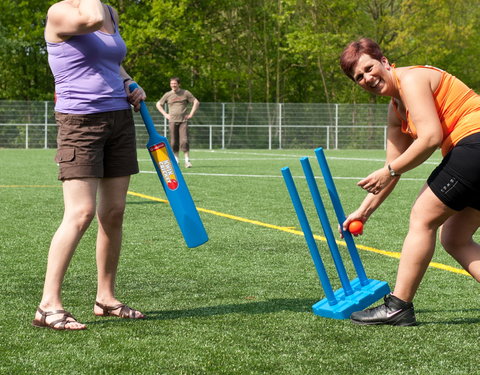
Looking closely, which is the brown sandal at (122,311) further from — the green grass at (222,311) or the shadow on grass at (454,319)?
the shadow on grass at (454,319)

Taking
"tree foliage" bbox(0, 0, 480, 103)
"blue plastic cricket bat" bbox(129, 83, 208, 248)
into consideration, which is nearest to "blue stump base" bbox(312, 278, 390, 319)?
"blue plastic cricket bat" bbox(129, 83, 208, 248)

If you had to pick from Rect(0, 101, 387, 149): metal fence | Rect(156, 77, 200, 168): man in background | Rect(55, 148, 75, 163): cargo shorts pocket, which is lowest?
Rect(0, 101, 387, 149): metal fence

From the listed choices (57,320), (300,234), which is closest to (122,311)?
(57,320)

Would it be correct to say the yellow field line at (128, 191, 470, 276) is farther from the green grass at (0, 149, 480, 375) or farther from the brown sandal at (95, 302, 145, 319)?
the brown sandal at (95, 302, 145, 319)

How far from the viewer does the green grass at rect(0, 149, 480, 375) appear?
12.2 feet

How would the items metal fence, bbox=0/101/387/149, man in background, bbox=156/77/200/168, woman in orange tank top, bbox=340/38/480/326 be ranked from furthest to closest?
metal fence, bbox=0/101/387/149 → man in background, bbox=156/77/200/168 → woman in orange tank top, bbox=340/38/480/326

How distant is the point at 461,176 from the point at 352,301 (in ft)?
3.19

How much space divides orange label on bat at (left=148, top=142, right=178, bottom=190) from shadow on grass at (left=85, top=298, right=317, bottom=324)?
0.70m

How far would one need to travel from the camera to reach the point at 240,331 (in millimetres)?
4336

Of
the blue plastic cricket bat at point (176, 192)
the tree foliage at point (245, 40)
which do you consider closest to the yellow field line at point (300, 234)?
the blue plastic cricket bat at point (176, 192)

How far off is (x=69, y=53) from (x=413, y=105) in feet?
5.57

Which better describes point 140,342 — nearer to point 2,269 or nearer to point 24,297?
point 24,297

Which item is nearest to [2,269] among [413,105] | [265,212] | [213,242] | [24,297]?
[24,297]

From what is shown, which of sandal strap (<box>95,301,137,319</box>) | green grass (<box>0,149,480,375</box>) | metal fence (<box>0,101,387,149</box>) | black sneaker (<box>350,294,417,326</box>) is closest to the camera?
green grass (<box>0,149,480,375</box>)
